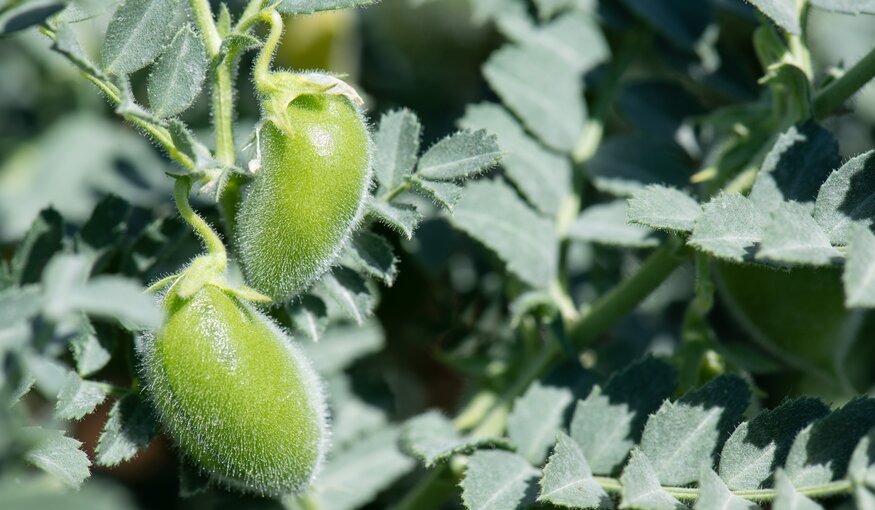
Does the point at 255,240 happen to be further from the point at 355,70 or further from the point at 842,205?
the point at 355,70

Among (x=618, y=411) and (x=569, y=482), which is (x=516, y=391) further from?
(x=569, y=482)

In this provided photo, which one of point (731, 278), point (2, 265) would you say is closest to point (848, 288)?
point (731, 278)

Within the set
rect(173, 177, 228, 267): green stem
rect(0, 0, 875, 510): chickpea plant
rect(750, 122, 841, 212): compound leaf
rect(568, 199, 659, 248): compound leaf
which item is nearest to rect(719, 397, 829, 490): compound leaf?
rect(0, 0, 875, 510): chickpea plant

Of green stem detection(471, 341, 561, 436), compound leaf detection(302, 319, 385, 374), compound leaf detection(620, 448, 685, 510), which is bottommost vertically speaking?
compound leaf detection(302, 319, 385, 374)

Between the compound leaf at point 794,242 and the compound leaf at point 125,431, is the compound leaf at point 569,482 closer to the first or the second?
the compound leaf at point 794,242

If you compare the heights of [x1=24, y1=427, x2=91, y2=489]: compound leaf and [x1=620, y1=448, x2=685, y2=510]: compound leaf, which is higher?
[x1=620, y1=448, x2=685, y2=510]: compound leaf

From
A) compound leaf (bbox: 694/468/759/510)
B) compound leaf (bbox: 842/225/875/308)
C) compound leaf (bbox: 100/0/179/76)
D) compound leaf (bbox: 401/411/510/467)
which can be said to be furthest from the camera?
compound leaf (bbox: 401/411/510/467)

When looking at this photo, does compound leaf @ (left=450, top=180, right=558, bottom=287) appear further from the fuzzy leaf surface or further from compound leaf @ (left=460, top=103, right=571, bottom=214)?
the fuzzy leaf surface

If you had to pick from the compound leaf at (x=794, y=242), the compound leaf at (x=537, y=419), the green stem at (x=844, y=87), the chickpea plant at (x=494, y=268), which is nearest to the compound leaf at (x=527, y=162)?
the chickpea plant at (x=494, y=268)
